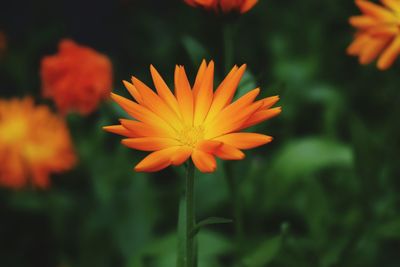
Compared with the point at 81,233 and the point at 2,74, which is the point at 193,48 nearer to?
the point at 81,233

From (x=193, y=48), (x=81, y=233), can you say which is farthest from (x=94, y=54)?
(x=81, y=233)

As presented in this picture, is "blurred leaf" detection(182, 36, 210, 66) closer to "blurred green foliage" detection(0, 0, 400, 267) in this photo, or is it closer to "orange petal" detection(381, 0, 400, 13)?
"blurred green foliage" detection(0, 0, 400, 267)

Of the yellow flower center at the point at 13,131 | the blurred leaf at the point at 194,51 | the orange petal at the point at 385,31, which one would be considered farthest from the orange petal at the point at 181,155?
the yellow flower center at the point at 13,131

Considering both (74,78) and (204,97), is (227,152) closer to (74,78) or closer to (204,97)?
(204,97)

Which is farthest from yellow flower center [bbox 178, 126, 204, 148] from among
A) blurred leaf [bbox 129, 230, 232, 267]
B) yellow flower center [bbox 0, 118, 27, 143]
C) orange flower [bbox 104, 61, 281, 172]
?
yellow flower center [bbox 0, 118, 27, 143]

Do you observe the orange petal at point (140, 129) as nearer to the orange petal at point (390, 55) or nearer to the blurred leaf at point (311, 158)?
the orange petal at point (390, 55)

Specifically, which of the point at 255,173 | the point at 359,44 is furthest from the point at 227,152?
the point at 255,173

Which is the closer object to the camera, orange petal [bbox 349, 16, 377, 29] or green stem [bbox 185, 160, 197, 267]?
green stem [bbox 185, 160, 197, 267]
